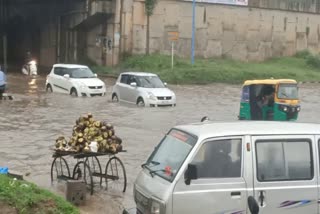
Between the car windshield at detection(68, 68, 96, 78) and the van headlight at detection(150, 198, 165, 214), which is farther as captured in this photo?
the car windshield at detection(68, 68, 96, 78)

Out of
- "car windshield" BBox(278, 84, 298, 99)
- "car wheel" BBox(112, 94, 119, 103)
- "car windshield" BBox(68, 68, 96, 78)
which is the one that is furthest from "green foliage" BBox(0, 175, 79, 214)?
"car windshield" BBox(68, 68, 96, 78)

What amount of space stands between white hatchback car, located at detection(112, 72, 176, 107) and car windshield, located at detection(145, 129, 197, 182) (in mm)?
17974

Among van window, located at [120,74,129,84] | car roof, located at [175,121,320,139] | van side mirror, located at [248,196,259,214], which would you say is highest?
car roof, located at [175,121,320,139]

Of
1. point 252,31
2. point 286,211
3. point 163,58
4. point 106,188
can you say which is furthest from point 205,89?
point 286,211

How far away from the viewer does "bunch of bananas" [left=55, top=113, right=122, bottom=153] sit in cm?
993

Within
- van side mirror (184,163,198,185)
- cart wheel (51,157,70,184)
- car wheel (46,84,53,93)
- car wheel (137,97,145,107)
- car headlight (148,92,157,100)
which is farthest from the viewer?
car wheel (46,84,53,93)

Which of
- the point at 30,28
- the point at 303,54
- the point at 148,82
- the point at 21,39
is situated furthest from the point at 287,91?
the point at 21,39

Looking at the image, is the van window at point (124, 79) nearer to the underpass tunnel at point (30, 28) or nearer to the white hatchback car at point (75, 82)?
the white hatchback car at point (75, 82)

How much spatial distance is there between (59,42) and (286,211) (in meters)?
43.8

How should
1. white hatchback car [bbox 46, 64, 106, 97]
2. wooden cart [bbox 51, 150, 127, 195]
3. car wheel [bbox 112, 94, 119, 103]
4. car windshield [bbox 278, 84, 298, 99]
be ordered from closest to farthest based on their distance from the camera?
wooden cart [bbox 51, 150, 127, 195] → car windshield [bbox 278, 84, 298, 99] → car wheel [bbox 112, 94, 119, 103] → white hatchback car [bbox 46, 64, 106, 97]

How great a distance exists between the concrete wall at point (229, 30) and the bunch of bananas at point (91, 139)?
34.8 m

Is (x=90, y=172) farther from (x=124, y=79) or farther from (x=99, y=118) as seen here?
(x=124, y=79)

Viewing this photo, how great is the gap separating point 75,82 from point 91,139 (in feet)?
64.4

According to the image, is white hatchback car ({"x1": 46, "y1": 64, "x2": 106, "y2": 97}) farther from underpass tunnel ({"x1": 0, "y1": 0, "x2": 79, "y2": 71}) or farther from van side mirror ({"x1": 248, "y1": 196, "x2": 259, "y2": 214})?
van side mirror ({"x1": 248, "y1": 196, "x2": 259, "y2": 214})
